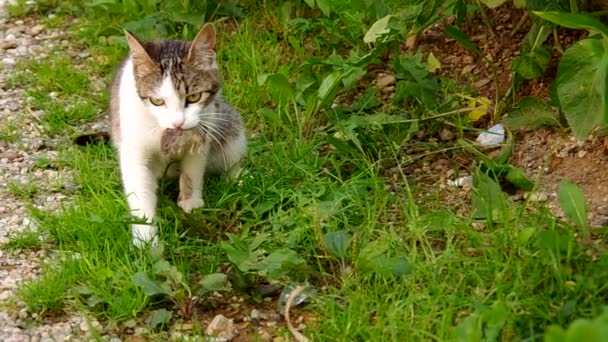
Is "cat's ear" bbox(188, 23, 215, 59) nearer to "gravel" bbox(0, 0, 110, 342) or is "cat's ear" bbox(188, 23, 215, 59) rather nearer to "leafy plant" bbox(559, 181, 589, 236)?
"gravel" bbox(0, 0, 110, 342)

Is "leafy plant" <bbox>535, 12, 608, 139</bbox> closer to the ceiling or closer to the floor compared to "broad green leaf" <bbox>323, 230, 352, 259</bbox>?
closer to the ceiling

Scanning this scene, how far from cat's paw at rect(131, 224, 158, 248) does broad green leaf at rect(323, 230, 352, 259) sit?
0.59 meters

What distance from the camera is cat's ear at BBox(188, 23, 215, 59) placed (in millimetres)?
3297

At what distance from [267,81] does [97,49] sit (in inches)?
55.1

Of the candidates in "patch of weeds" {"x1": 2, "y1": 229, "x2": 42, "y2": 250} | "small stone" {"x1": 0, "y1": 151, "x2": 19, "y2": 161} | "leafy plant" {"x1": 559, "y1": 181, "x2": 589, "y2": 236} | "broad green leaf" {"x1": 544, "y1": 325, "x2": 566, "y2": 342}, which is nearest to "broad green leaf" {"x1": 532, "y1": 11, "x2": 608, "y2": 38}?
"leafy plant" {"x1": 559, "y1": 181, "x2": 589, "y2": 236}

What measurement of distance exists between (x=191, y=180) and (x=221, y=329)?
2.58 feet

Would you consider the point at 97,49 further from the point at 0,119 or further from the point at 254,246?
the point at 254,246

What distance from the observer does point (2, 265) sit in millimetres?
3191

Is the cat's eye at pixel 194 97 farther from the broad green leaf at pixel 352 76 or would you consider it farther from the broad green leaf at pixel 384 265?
the broad green leaf at pixel 384 265

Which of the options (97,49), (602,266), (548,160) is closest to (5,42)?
(97,49)

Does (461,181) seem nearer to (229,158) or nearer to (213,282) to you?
(229,158)

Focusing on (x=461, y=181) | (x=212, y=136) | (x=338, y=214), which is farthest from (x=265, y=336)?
(x=461, y=181)

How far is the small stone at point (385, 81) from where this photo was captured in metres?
4.19

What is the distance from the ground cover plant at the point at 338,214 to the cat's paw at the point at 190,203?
39 mm
